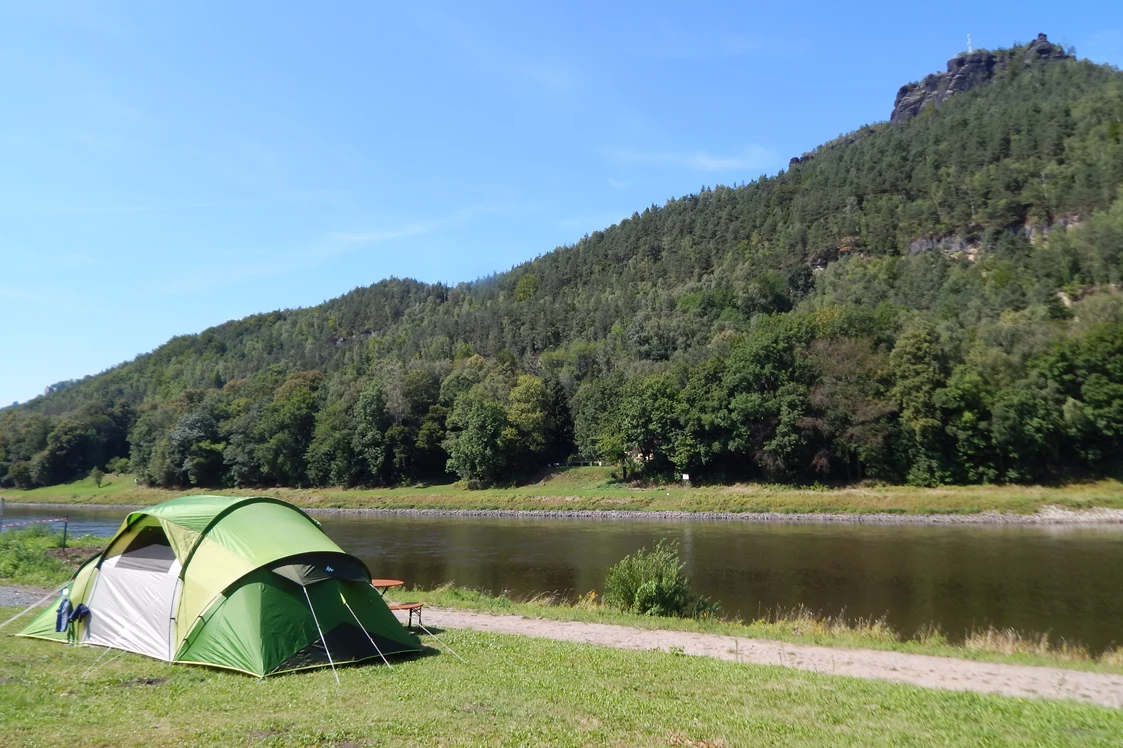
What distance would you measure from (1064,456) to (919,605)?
42712 mm

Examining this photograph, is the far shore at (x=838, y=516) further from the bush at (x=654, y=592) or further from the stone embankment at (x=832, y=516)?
the bush at (x=654, y=592)

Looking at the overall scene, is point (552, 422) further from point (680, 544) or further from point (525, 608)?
point (525, 608)

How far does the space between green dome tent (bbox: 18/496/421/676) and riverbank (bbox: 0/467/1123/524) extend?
4564 cm

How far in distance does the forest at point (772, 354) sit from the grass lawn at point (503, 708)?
51663 millimetres

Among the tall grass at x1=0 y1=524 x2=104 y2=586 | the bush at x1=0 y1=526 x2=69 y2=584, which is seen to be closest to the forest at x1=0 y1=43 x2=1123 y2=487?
the tall grass at x1=0 y1=524 x2=104 y2=586

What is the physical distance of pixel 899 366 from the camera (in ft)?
196

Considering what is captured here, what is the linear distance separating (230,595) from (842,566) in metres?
27.7

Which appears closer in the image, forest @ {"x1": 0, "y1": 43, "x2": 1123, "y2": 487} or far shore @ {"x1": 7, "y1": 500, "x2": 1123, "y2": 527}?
far shore @ {"x1": 7, "y1": 500, "x2": 1123, "y2": 527}

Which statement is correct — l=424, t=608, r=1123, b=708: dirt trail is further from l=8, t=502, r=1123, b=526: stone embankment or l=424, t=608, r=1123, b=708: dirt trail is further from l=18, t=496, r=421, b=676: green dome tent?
l=8, t=502, r=1123, b=526: stone embankment

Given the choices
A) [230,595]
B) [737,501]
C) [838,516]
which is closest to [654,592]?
[230,595]

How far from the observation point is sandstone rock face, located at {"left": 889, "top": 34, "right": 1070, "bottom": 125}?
173250mm

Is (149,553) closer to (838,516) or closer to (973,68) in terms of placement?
(838,516)

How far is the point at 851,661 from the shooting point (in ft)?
46.8

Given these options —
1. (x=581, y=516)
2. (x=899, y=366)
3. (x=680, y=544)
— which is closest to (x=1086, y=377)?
(x=899, y=366)
